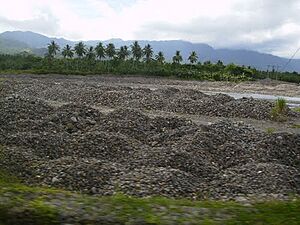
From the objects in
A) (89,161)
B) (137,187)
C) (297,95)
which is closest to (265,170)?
(137,187)

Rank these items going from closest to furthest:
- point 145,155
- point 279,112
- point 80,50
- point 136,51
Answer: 1. point 145,155
2. point 279,112
3. point 80,50
4. point 136,51

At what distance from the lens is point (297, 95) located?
60.5 metres

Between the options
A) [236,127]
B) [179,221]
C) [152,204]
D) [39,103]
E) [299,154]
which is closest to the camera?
[179,221]

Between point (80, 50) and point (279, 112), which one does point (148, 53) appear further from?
point (279, 112)

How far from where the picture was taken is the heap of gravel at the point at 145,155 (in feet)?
39.0

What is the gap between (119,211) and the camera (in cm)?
516

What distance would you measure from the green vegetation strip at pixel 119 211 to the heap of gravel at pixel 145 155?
17.9 ft

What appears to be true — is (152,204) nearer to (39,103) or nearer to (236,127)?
(236,127)

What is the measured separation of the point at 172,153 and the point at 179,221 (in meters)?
9.42

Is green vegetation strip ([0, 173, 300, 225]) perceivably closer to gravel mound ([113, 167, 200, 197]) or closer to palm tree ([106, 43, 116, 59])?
Result: gravel mound ([113, 167, 200, 197])

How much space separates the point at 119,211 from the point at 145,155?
9342 millimetres

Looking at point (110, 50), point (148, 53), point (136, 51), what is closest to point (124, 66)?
point (110, 50)

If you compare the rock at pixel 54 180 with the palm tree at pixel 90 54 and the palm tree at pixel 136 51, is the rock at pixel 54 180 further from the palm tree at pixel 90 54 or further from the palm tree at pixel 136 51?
the palm tree at pixel 136 51

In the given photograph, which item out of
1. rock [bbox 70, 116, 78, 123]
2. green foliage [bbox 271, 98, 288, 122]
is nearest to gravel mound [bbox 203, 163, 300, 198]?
rock [bbox 70, 116, 78, 123]
